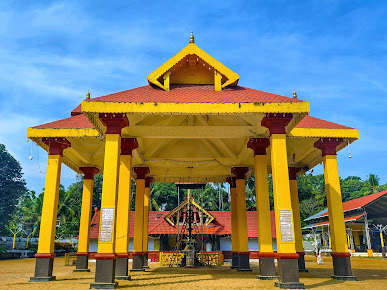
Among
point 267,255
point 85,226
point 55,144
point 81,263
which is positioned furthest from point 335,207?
point 81,263

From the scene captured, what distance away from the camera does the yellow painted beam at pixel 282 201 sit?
9.87 m

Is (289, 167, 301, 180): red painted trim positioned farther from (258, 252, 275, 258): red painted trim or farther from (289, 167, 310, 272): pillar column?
(258, 252, 275, 258): red painted trim

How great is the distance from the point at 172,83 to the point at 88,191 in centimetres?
814

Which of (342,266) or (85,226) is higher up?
(85,226)

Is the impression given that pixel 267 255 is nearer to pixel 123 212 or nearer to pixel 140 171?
pixel 123 212

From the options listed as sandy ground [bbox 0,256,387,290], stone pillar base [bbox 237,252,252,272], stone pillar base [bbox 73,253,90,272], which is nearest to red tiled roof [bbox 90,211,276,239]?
stone pillar base [bbox 73,253,90,272]

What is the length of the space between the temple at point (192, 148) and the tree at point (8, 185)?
190 ft

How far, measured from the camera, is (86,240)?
56.1 ft

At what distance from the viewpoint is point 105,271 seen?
9.59m

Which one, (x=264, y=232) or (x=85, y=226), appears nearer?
(x=264, y=232)

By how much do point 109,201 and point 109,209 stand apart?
0.81ft

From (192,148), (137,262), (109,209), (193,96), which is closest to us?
(109,209)

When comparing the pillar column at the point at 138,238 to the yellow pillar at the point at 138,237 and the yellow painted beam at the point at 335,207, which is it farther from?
the yellow painted beam at the point at 335,207

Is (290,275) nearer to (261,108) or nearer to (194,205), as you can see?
(261,108)
